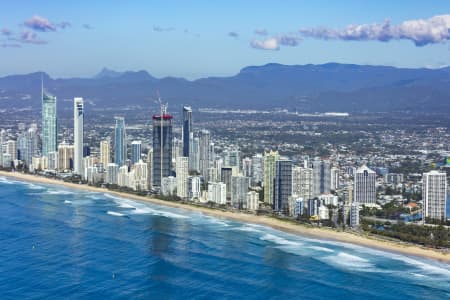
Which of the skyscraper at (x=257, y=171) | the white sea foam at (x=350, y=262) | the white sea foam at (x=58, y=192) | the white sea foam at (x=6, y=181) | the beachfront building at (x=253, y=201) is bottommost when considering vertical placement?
the white sea foam at (x=350, y=262)

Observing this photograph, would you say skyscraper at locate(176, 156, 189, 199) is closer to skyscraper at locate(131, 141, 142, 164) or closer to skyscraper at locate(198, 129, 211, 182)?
skyscraper at locate(198, 129, 211, 182)

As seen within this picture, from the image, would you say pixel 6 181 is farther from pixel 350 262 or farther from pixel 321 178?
pixel 350 262

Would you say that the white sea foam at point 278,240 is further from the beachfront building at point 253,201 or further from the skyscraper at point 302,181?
the skyscraper at point 302,181

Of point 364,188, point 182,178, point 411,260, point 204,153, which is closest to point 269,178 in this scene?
point 364,188

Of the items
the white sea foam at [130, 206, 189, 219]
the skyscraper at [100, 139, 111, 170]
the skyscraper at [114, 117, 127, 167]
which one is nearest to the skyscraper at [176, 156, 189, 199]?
the white sea foam at [130, 206, 189, 219]

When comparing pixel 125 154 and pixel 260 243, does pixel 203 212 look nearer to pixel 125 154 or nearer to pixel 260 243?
pixel 260 243

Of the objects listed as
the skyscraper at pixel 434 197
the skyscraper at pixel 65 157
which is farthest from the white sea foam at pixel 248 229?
the skyscraper at pixel 65 157
